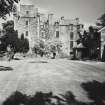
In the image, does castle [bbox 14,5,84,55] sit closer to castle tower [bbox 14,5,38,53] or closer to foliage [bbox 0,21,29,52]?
castle tower [bbox 14,5,38,53]

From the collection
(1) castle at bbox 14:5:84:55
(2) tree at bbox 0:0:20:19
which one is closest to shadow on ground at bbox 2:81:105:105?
(2) tree at bbox 0:0:20:19

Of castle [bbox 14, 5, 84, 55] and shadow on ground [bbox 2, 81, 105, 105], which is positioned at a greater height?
castle [bbox 14, 5, 84, 55]

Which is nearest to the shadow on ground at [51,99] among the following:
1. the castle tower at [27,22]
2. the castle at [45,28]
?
the castle at [45,28]

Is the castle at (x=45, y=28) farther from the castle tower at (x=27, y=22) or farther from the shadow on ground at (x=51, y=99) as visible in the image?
the shadow on ground at (x=51, y=99)

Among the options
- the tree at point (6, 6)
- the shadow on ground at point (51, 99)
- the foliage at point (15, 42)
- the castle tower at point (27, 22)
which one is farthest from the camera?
the castle tower at point (27, 22)

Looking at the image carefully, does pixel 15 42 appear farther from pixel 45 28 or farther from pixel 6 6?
pixel 6 6

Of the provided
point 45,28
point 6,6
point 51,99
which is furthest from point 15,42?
point 51,99

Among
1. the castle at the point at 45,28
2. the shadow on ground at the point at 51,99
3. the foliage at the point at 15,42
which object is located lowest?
the shadow on ground at the point at 51,99

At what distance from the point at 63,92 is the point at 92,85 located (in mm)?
2989

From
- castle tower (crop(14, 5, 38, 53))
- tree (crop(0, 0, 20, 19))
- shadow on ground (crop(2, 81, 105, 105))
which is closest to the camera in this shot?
shadow on ground (crop(2, 81, 105, 105))

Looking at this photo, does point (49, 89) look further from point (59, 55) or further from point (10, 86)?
point (59, 55)

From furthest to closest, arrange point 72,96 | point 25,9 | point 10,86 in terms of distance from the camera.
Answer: point 25,9, point 10,86, point 72,96

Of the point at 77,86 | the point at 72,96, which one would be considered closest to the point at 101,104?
the point at 72,96

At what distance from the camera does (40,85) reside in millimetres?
12703
